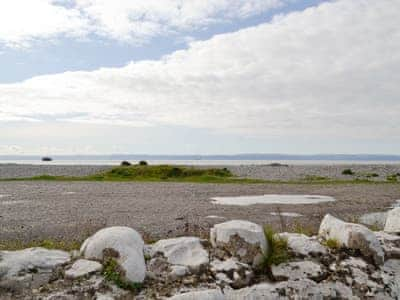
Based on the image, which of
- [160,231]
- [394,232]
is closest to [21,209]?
[160,231]

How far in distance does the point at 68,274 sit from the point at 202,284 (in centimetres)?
156

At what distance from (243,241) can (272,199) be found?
1681 cm

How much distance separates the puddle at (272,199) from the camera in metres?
20.5

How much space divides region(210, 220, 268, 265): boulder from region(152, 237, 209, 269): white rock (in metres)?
0.29

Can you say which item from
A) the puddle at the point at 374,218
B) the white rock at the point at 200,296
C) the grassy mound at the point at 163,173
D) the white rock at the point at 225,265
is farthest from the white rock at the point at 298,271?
the grassy mound at the point at 163,173

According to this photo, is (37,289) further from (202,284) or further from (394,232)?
(394,232)

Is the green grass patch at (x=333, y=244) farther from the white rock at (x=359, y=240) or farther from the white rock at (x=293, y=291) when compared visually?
the white rock at (x=293, y=291)

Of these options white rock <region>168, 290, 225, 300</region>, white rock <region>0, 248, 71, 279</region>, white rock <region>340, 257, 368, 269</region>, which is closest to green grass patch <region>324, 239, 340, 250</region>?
white rock <region>340, 257, 368, 269</region>

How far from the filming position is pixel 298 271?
5.41 metres

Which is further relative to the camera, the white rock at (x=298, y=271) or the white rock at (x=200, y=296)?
the white rock at (x=298, y=271)

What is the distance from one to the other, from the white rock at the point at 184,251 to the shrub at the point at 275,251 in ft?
2.61

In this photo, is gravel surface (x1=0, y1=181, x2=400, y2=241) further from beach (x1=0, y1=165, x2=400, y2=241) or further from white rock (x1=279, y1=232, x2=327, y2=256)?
white rock (x1=279, y1=232, x2=327, y2=256)

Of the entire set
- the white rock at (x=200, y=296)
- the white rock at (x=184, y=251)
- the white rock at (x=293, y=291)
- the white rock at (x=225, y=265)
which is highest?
the white rock at (x=184, y=251)

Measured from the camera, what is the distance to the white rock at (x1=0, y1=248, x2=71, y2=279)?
496cm
